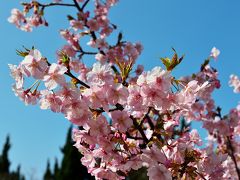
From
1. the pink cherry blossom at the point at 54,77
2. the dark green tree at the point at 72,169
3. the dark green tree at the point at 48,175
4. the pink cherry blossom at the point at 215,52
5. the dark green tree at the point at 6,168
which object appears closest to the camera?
the pink cherry blossom at the point at 54,77

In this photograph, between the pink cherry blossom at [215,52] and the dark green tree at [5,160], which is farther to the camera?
the dark green tree at [5,160]

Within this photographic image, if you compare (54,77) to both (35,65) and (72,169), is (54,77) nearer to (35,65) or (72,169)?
(35,65)

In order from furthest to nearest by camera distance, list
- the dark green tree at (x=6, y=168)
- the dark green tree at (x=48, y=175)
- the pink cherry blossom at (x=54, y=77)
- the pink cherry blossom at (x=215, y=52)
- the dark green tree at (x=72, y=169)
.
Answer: the dark green tree at (x=48, y=175) < the dark green tree at (x=6, y=168) < the dark green tree at (x=72, y=169) < the pink cherry blossom at (x=215, y=52) < the pink cherry blossom at (x=54, y=77)

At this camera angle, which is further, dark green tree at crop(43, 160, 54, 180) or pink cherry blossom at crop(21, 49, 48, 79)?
dark green tree at crop(43, 160, 54, 180)

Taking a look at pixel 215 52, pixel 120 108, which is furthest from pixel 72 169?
pixel 120 108

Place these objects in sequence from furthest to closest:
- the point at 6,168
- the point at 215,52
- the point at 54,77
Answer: the point at 6,168
the point at 215,52
the point at 54,77

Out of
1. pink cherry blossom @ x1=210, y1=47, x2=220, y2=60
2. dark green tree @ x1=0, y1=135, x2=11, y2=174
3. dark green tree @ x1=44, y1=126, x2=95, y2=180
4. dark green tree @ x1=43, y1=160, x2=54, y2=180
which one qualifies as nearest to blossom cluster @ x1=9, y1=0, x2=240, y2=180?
pink cherry blossom @ x1=210, y1=47, x2=220, y2=60

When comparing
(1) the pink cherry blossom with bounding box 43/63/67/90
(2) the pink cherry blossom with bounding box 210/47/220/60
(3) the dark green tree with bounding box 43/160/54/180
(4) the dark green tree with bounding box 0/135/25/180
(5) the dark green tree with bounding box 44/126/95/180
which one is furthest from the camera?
(3) the dark green tree with bounding box 43/160/54/180

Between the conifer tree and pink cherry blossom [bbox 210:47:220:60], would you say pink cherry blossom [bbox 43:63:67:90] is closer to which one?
pink cherry blossom [bbox 210:47:220:60]

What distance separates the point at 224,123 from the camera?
5.30 metres

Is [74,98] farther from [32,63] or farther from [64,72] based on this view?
[32,63]

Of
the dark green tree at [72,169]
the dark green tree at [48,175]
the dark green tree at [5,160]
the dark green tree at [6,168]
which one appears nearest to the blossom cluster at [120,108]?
the dark green tree at [72,169]

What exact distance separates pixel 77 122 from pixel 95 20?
4043 millimetres

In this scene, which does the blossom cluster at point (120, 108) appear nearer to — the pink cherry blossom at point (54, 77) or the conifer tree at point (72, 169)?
the pink cherry blossom at point (54, 77)
